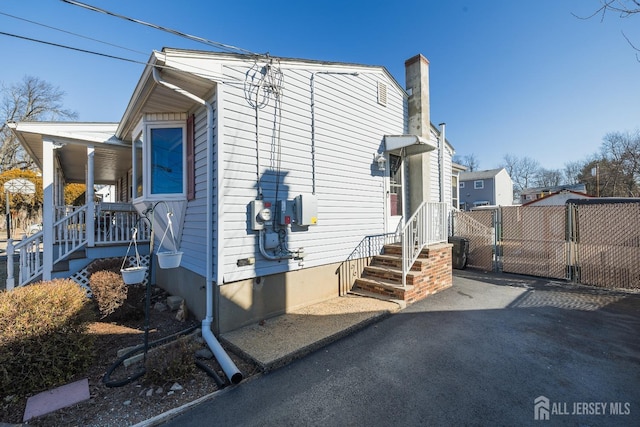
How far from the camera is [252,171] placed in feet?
14.4

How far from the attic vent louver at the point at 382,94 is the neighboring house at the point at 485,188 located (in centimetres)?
2677

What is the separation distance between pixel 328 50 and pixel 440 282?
7212 millimetres

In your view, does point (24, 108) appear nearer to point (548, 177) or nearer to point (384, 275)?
point (384, 275)

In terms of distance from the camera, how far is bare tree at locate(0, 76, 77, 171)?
82.4 ft

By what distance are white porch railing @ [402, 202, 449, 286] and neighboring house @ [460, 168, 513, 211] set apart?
26.2 metres

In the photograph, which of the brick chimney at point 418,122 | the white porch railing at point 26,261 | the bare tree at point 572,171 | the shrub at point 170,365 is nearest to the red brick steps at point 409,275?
the brick chimney at point 418,122

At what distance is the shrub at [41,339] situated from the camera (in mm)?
2822

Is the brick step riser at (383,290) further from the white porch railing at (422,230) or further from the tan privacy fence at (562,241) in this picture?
the tan privacy fence at (562,241)

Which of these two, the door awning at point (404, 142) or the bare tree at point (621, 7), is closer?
the bare tree at point (621, 7)

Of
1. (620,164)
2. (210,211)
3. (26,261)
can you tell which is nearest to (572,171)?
(620,164)

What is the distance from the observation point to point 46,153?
5723mm

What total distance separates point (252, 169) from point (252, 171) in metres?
0.03

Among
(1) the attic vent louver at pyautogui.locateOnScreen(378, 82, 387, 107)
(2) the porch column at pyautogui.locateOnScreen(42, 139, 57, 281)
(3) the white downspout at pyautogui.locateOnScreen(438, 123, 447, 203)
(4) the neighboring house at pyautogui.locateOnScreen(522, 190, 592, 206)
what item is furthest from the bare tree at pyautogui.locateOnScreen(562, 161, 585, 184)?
(2) the porch column at pyautogui.locateOnScreen(42, 139, 57, 281)

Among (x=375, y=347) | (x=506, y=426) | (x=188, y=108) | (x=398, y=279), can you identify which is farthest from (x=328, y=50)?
(x=506, y=426)
